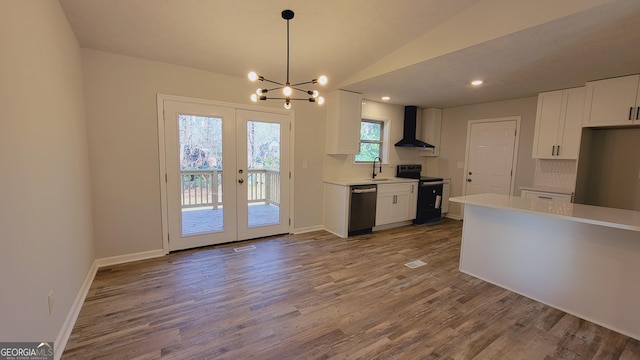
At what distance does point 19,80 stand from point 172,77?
2127 mm

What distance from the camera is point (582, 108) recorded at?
3729mm

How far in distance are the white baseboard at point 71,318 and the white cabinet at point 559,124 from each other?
19.6 feet

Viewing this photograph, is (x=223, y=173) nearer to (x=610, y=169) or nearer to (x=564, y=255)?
(x=564, y=255)

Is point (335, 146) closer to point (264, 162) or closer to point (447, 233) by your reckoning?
point (264, 162)

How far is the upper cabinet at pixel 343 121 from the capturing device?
454cm

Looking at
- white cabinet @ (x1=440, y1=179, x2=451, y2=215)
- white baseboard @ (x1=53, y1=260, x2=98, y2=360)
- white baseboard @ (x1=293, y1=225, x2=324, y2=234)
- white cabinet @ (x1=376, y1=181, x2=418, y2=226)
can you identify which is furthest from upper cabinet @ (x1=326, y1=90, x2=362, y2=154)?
white baseboard @ (x1=53, y1=260, x2=98, y2=360)

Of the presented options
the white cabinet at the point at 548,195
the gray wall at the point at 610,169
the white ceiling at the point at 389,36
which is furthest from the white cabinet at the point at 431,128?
the gray wall at the point at 610,169

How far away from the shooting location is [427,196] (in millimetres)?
5480

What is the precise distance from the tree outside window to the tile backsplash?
2727 millimetres

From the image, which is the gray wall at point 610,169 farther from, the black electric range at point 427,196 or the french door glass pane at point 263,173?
the french door glass pane at point 263,173

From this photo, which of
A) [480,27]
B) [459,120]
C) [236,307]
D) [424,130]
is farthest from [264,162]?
[459,120]

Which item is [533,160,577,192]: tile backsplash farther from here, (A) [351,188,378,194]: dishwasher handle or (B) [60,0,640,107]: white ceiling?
(A) [351,188,378,194]: dishwasher handle

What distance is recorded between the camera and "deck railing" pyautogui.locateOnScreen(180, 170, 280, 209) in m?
3.68

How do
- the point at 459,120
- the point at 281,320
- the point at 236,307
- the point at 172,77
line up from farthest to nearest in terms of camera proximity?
the point at 459,120 → the point at 172,77 → the point at 236,307 → the point at 281,320
